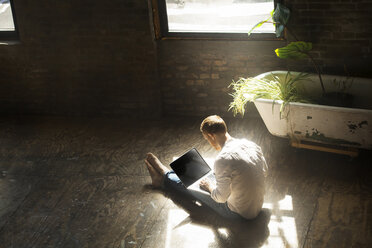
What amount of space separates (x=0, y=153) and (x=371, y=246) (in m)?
3.72

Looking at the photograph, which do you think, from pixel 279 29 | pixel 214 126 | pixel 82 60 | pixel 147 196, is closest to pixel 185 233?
pixel 147 196

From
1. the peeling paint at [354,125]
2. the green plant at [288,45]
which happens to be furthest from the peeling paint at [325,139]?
the green plant at [288,45]

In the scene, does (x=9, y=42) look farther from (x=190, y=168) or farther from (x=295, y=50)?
(x=295, y=50)

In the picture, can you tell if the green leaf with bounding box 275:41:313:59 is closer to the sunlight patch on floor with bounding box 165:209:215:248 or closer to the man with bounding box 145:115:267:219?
the man with bounding box 145:115:267:219

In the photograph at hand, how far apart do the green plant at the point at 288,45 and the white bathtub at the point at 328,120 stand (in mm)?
285

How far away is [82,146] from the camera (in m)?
5.05

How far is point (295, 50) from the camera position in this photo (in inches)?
175

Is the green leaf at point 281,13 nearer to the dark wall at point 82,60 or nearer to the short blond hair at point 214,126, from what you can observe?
the dark wall at point 82,60

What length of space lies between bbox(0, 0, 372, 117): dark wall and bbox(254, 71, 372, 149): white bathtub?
23 cm

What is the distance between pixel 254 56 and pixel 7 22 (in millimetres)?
2935

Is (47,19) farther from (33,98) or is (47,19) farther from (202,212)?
(202,212)

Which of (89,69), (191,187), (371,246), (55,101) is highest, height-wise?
(89,69)

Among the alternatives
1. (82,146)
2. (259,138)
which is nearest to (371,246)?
(259,138)

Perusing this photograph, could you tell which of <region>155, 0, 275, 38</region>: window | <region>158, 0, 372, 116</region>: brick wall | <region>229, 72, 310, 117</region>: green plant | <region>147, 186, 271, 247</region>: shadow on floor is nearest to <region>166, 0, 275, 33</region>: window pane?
<region>155, 0, 275, 38</region>: window
